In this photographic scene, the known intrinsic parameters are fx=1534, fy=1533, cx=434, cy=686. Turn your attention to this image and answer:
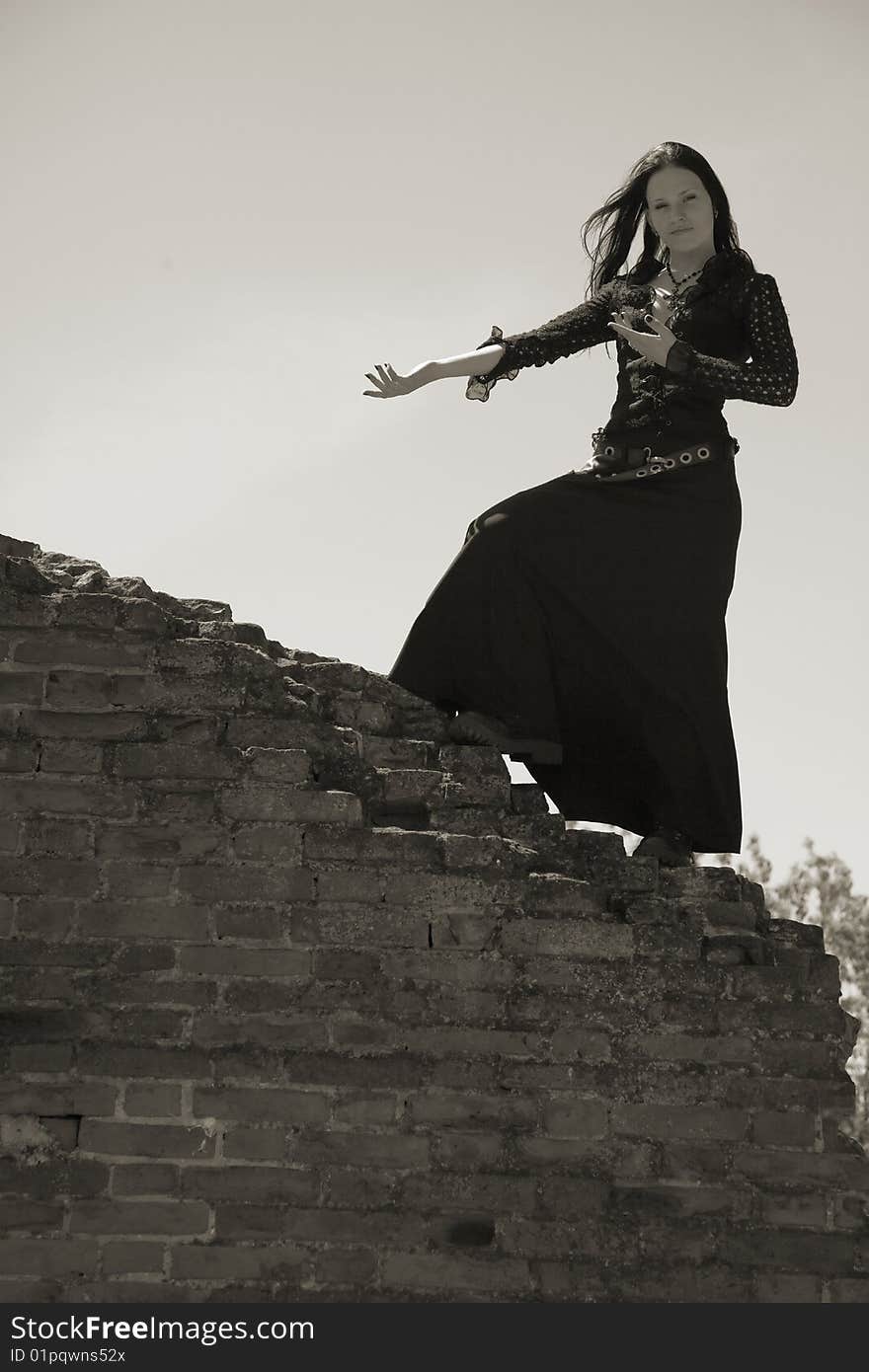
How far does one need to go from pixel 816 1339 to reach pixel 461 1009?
4.21ft

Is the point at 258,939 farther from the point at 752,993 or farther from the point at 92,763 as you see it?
the point at 752,993

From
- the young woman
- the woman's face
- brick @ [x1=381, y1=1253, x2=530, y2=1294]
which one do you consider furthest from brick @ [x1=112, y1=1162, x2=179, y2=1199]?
the woman's face

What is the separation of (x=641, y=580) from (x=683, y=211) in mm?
1278

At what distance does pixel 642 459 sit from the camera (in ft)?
16.7

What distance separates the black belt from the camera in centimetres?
505

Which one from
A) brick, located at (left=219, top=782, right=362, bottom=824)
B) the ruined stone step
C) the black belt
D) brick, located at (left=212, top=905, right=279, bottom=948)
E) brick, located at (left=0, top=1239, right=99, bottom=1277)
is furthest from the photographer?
the black belt

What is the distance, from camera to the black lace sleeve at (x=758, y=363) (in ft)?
15.8

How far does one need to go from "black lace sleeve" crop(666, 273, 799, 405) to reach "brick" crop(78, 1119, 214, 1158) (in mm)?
2717

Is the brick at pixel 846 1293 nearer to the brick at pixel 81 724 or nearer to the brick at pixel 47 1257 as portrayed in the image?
the brick at pixel 47 1257

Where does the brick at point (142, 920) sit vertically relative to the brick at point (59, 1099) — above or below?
above

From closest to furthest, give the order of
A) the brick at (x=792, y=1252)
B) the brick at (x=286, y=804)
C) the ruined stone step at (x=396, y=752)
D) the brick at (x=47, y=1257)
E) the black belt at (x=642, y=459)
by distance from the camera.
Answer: the brick at (x=47, y=1257), the brick at (x=792, y=1252), the brick at (x=286, y=804), the ruined stone step at (x=396, y=752), the black belt at (x=642, y=459)

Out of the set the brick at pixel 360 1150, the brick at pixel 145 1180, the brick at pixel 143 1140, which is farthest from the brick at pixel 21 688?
the brick at pixel 360 1150

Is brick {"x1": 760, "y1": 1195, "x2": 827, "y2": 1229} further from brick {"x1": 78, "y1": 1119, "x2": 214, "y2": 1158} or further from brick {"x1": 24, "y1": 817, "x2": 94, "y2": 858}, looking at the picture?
brick {"x1": 24, "y1": 817, "x2": 94, "y2": 858}

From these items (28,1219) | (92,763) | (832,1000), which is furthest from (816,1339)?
(92,763)
